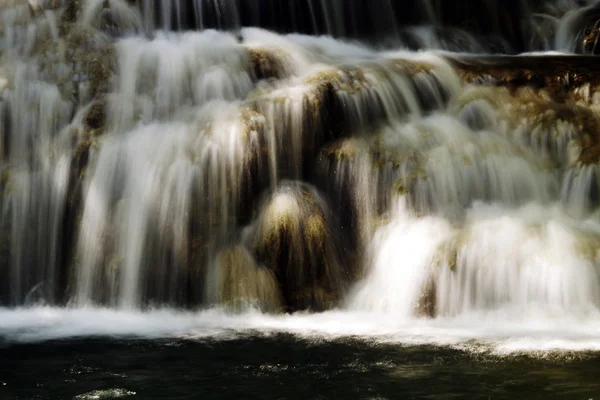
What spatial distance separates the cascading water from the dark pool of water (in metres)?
1.27

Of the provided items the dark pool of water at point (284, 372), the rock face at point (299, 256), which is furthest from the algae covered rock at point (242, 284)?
the dark pool of water at point (284, 372)

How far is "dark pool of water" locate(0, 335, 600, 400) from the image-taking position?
675 cm

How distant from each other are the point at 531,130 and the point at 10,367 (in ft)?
26.0

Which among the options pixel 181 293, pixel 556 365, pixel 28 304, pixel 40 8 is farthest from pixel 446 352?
pixel 40 8

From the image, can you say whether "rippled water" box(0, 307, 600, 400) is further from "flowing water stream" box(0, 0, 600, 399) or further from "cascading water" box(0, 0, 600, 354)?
"cascading water" box(0, 0, 600, 354)

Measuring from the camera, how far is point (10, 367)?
775 cm

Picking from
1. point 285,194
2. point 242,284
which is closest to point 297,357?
point 242,284

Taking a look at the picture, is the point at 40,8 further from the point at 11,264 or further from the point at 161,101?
the point at 11,264

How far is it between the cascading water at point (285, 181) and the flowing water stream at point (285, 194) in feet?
0.09

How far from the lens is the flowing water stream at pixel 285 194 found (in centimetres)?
Answer: 969

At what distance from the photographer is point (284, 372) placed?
739 cm

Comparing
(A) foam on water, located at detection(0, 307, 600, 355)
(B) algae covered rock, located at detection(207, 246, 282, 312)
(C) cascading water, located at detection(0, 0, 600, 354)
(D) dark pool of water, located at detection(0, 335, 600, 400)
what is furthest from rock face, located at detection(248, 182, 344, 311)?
(D) dark pool of water, located at detection(0, 335, 600, 400)

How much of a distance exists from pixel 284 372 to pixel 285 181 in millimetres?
4416

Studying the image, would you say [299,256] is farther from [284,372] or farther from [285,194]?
[284,372]
